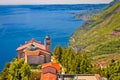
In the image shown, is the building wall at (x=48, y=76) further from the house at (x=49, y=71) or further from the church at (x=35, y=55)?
the church at (x=35, y=55)

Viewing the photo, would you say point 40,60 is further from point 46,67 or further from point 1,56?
point 1,56

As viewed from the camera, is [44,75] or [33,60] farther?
[33,60]

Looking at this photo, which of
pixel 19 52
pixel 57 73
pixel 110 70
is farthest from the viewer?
pixel 19 52

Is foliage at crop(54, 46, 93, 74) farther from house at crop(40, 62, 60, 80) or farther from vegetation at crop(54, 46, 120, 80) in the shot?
house at crop(40, 62, 60, 80)

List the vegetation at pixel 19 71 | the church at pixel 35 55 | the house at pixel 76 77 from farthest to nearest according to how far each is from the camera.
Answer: the church at pixel 35 55, the vegetation at pixel 19 71, the house at pixel 76 77

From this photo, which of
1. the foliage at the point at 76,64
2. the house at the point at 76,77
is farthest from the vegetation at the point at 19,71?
the foliage at the point at 76,64

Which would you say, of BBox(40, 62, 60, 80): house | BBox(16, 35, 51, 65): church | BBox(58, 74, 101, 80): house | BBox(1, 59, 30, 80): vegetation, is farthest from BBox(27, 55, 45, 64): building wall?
BBox(58, 74, 101, 80): house

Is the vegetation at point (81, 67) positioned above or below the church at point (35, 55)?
below

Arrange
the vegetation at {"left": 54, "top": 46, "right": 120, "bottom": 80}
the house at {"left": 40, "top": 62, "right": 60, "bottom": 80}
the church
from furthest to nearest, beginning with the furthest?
the church
the vegetation at {"left": 54, "top": 46, "right": 120, "bottom": 80}
the house at {"left": 40, "top": 62, "right": 60, "bottom": 80}

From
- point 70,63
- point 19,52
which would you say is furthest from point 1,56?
point 70,63

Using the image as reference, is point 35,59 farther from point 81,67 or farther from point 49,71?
point 81,67

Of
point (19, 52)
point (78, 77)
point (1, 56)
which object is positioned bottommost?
point (78, 77)
